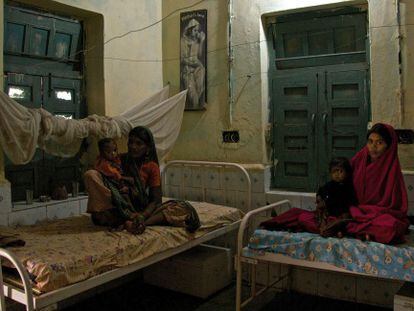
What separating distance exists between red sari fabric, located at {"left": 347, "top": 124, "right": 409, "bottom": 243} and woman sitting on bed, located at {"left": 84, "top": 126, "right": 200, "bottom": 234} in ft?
3.99

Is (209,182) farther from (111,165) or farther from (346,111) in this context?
(346,111)

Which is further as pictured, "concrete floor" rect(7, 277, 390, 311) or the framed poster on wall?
the framed poster on wall

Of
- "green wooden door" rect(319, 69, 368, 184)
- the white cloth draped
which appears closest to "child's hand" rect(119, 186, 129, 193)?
the white cloth draped

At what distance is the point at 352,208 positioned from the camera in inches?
120

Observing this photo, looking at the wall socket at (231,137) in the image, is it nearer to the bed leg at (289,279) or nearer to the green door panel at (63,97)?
the bed leg at (289,279)

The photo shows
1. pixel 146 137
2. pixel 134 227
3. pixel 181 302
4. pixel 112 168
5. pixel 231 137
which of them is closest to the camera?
pixel 134 227

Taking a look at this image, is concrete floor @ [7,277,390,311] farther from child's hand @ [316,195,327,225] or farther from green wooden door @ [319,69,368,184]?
green wooden door @ [319,69,368,184]

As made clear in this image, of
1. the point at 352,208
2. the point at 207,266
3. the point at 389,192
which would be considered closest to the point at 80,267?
the point at 207,266

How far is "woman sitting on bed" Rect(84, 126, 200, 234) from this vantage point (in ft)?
10.1

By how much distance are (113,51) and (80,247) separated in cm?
215

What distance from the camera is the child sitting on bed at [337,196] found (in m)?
3.07

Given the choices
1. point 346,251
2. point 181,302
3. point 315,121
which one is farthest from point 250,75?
point 181,302

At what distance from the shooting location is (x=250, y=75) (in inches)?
166

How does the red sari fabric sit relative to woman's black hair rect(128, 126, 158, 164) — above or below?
below
